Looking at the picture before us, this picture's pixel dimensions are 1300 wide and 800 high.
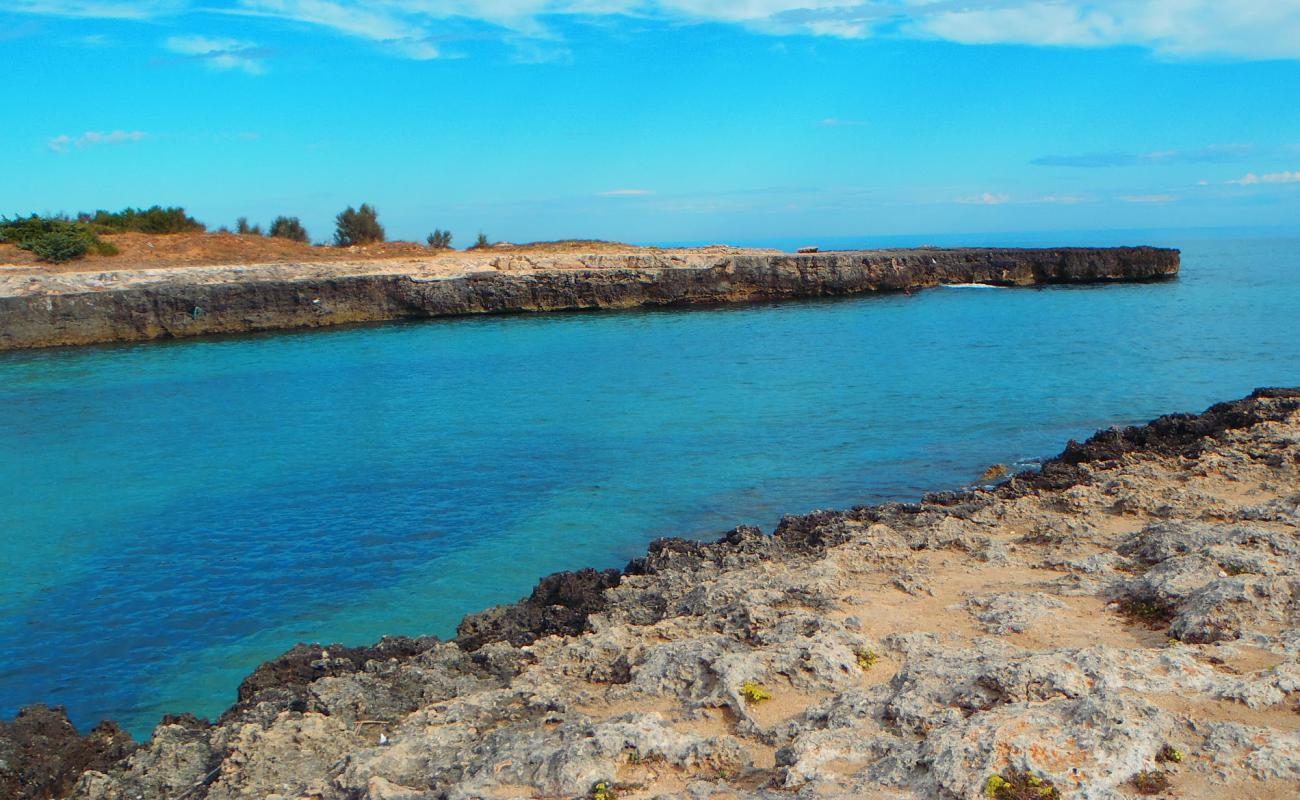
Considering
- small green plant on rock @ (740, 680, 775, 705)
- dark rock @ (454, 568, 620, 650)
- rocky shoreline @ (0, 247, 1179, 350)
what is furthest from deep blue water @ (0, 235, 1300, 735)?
small green plant on rock @ (740, 680, 775, 705)

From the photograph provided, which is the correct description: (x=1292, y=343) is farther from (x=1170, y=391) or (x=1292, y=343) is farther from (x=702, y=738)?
(x=702, y=738)

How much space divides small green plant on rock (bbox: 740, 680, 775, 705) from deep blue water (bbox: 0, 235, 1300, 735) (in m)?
5.00

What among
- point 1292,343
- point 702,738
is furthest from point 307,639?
point 1292,343

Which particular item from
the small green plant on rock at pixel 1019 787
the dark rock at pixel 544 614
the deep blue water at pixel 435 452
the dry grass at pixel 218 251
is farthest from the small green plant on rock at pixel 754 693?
the dry grass at pixel 218 251

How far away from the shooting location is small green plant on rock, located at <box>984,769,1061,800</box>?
4.60 meters

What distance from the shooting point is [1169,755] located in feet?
16.0

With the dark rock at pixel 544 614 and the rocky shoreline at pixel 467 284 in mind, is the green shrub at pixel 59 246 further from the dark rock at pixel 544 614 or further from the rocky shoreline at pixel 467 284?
the dark rock at pixel 544 614

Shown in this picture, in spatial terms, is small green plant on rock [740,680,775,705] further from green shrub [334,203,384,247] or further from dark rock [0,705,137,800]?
green shrub [334,203,384,247]

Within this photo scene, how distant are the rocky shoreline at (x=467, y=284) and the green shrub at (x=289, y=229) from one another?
62.7ft

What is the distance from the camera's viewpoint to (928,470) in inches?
607

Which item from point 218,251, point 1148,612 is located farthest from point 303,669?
point 218,251

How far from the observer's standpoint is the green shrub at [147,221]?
50.3 metres

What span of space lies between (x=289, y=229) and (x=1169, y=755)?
63899 mm

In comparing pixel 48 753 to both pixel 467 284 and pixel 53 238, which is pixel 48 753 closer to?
pixel 467 284
